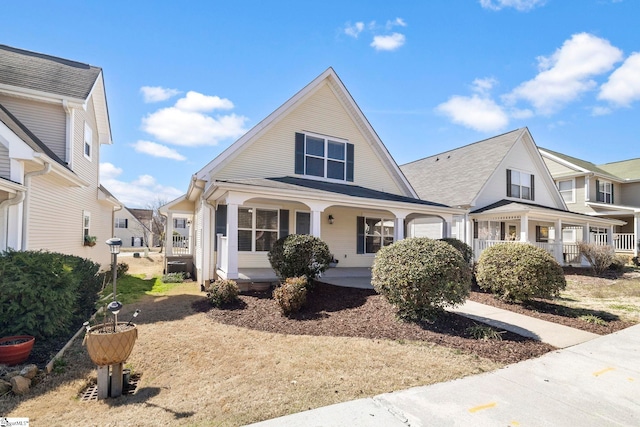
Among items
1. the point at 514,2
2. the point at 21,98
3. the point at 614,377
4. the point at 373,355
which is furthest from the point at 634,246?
the point at 21,98

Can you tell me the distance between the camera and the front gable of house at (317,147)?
11508 mm

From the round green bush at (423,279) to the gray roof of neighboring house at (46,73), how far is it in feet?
35.6

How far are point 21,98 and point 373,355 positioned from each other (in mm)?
12274

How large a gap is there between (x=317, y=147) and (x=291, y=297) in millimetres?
7416

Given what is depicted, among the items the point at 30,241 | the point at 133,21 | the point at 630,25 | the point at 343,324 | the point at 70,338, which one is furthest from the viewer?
the point at 630,25

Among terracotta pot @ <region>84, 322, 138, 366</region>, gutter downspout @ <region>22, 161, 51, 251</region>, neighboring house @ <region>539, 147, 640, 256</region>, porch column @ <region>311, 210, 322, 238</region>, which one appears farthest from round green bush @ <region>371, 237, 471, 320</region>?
neighboring house @ <region>539, 147, 640, 256</region>

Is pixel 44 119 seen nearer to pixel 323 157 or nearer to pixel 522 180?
pixel 323 157

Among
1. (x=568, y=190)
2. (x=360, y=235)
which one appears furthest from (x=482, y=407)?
(x=568, y=190)

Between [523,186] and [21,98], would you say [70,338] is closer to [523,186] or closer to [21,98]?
[21,98]

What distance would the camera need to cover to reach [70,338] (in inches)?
235

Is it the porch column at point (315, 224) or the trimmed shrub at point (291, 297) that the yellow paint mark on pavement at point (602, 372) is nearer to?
the trimmed shrub at point (291, 297)

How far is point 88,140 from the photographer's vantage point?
1274cm

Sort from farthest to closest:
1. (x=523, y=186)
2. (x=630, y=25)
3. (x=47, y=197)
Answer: (x=523, y=186) < (x=630, y=25) < (x=47, y=197)

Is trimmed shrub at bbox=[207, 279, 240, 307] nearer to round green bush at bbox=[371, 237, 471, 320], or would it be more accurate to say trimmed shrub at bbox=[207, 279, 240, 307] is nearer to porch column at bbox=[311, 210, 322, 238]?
porch column at bbox=[311, 210, 322, 238]
